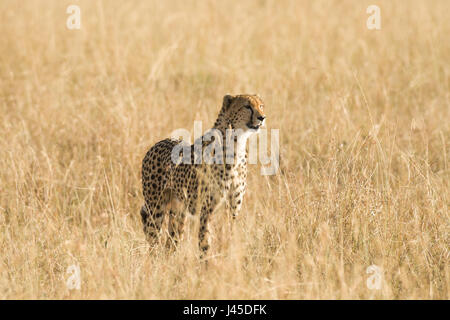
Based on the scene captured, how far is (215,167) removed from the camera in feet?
11.6

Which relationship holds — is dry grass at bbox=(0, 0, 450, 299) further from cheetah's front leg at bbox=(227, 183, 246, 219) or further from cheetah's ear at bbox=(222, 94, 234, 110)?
cheetah's ear at bbox=(222, 94, 234, 110)

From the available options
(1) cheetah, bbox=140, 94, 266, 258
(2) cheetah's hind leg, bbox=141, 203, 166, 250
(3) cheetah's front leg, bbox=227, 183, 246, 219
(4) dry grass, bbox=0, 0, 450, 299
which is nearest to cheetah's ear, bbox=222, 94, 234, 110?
(1) cheetah, bbox=140, 94, 266, 258

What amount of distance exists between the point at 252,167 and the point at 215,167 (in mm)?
1072

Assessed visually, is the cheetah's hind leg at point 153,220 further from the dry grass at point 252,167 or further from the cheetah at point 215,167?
the dry grass at point 252,167

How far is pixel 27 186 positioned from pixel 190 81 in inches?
91.8

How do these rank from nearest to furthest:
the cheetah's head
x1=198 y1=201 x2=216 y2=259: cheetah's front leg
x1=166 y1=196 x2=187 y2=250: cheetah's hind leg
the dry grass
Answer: the dry grass < the cheetah's head < x1=198 y1=201 x2=216 y2=259: cheetah's front leg < x1=166 y1=196 x2=187 y2=250: cheetah's hind leg

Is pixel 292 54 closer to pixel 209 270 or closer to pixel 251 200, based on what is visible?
pixel 251 200

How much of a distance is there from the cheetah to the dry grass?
15 centimetres

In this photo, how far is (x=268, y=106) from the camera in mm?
5293

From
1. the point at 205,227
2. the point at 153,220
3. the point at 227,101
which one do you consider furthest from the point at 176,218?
the point at 227,101

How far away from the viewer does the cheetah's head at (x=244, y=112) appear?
3.40 metres

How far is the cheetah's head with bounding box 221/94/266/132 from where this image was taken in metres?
3.40

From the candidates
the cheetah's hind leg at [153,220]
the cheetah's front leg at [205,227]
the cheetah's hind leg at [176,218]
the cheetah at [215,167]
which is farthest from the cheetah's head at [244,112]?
the cheetah's hind leg at [153,220]

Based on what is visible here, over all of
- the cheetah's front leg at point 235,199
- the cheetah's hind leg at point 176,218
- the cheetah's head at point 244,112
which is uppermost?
the cheetah's head at point 244,112
